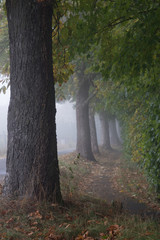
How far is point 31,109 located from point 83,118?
12.1 metres

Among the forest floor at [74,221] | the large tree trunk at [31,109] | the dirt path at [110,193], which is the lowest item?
the dirt path at [110,193]

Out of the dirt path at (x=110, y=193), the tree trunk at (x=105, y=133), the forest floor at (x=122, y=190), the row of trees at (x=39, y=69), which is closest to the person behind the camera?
the row of trees at (x=39, y=69)

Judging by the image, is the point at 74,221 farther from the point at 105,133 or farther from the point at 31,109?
the point at 105,133

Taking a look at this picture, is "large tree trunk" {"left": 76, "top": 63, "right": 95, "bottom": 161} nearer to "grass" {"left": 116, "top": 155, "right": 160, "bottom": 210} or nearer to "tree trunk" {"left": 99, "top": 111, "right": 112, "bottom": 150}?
"grass" {"left": 116, "top": 155, "right": 160, "bottom": 210}

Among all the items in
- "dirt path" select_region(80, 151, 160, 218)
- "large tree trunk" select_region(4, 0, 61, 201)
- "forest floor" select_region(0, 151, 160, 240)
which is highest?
"large tree trunk" select_region(4, 0, 61, 201)

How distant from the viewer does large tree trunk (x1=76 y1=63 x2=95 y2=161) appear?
1645cm

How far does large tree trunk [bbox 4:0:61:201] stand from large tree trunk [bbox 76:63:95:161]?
37.1 feet

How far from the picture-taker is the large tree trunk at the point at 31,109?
16.0 feet

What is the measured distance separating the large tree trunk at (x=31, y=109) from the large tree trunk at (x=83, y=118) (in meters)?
11.3

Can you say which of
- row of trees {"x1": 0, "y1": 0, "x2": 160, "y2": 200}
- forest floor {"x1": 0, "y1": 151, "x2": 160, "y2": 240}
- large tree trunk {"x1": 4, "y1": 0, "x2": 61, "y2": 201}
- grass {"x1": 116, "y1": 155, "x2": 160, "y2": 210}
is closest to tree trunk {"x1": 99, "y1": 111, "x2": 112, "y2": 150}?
grass {"x1": 116, "y1": 155, "x2": 160, "y2": 210}

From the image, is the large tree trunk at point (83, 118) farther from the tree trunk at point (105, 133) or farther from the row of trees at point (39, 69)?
the row of trees at point (39, 69)

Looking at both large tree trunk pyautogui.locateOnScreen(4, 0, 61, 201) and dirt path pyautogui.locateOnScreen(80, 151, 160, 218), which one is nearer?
large tree trunk pyautogui.locateOnScreen(4, 0, 61, 201)

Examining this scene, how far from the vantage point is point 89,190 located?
9188mm

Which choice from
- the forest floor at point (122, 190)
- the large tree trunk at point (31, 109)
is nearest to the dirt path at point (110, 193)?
the forest floor at point (122, 190)
